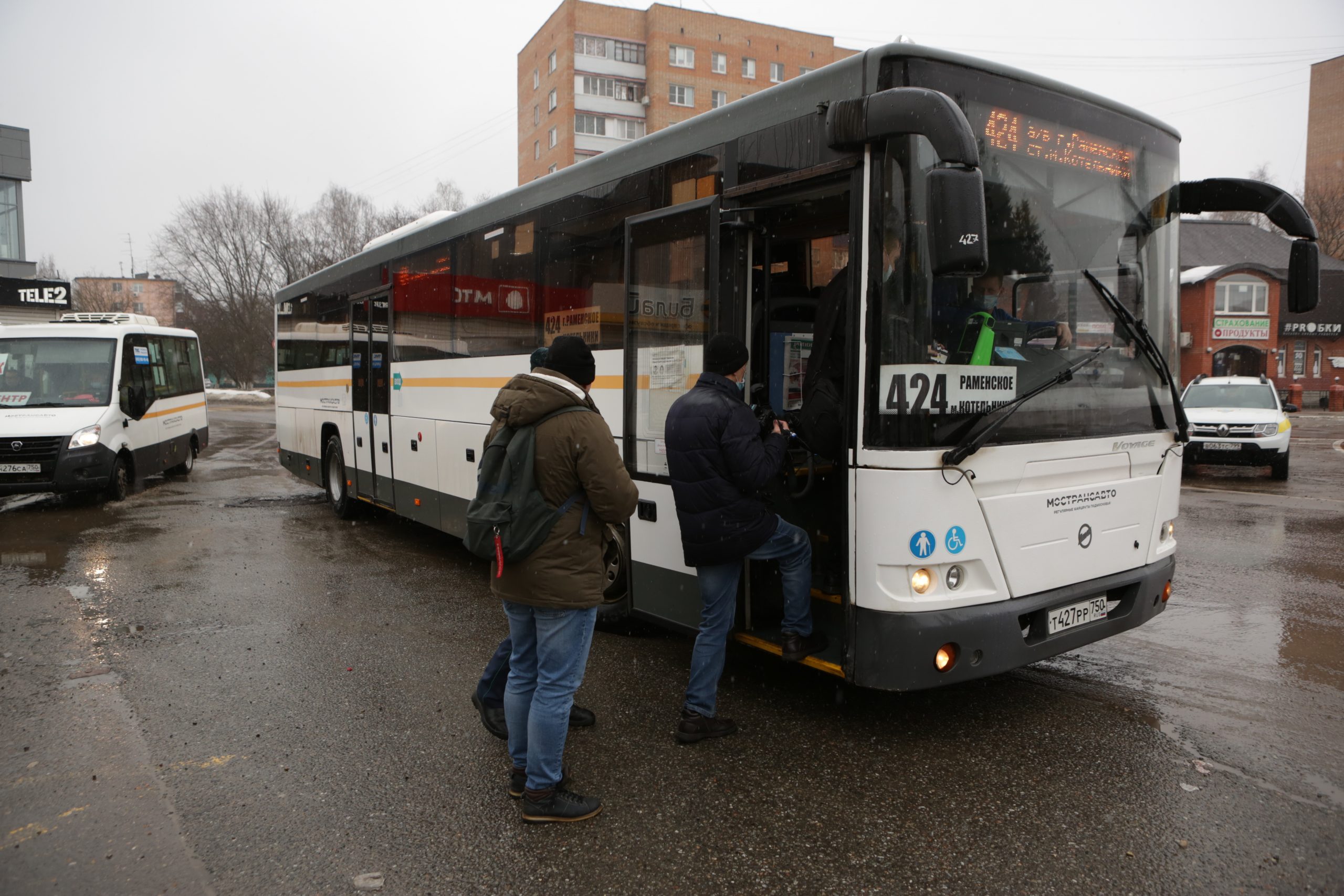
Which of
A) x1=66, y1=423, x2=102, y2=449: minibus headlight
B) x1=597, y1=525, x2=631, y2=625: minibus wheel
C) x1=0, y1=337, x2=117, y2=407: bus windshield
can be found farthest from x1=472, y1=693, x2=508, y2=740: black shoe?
x1=0, y1=337, x2=117, y2=407: bus windshield

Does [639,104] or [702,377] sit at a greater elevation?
[639,104]

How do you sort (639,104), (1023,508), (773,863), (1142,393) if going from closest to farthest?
(773,863) < (1023,508) < (1142,393) < (639,104)

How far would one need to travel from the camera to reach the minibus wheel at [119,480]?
486 inches

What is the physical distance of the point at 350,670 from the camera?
17.8 ft

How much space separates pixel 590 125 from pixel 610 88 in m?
2.98

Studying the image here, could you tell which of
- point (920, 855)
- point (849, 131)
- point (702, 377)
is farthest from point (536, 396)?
point (920, 855)

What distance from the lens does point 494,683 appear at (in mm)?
4438

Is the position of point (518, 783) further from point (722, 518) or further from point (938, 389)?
point (938, 389)

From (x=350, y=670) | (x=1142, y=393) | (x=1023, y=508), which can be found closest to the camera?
(x=1023, y=508)

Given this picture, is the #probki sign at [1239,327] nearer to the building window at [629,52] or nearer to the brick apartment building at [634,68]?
the brick apartment building at [634,68]

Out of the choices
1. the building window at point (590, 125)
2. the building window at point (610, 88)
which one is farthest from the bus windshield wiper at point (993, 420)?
the building window at point (610, 88)

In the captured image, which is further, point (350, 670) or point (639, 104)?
point (639, 104)

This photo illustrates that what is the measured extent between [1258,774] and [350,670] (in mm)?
4763

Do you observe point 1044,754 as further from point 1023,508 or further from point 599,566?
point 599,566
